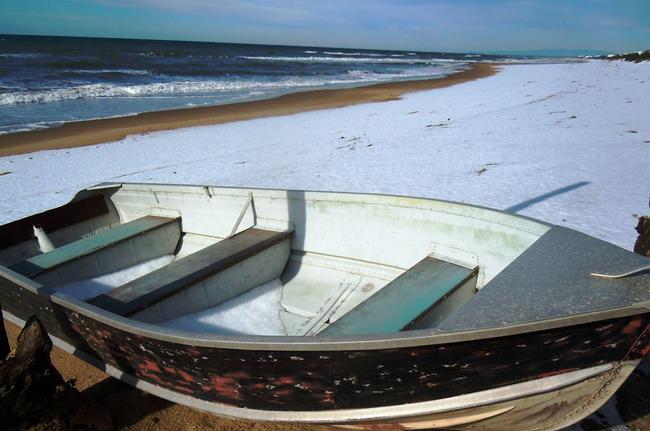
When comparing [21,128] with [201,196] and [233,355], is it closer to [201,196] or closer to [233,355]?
[201,196]

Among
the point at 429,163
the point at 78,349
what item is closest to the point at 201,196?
the point at 78,349

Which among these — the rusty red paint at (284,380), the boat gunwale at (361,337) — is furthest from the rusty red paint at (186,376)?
the rusty red paint at (284,380)

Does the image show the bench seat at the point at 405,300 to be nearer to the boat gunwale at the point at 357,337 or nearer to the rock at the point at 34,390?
the boat gunwale at the point at 357,337

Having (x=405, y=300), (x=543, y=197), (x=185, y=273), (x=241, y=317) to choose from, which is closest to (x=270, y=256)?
(x=241, y=317)

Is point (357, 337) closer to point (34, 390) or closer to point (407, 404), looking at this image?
point (407, 404)

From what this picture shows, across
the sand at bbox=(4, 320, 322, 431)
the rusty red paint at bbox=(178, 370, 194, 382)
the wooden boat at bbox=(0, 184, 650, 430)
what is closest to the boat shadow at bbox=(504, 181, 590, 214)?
the wooden boat at bbox=(0, 184, 650, 430)

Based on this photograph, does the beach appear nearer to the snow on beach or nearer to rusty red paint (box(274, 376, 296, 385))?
the snow on beach

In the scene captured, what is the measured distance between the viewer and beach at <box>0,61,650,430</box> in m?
6.69

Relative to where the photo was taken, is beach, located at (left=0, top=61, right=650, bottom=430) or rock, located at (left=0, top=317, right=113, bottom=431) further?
beach, located at (left=0, top=61, right=650, bottom=430)

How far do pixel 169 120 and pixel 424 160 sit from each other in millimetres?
12127

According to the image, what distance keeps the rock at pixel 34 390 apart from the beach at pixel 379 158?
1.70 ft

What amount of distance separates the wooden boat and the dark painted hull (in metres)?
0.01

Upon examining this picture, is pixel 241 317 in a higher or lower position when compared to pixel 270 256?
lower

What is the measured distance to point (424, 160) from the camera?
10891 millimetres
